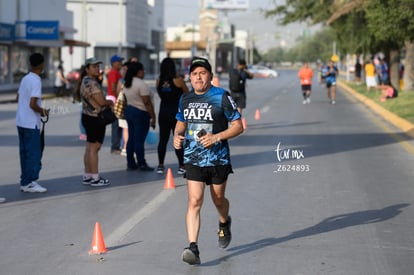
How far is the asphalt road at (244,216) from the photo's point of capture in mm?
7102

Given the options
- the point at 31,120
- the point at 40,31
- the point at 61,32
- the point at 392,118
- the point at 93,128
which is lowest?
the point at 392,118

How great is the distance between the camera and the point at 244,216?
930cm

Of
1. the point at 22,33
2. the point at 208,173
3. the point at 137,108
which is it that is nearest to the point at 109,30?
the point at 22,33

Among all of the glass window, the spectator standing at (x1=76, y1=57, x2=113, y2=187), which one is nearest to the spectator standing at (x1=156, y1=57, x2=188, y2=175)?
the spectator standing at (x1=76, y1=57, x2=113, y2=187)

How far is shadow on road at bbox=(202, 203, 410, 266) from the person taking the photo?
7.59m

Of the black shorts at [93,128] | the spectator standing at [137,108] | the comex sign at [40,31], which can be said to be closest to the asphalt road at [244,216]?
the spectator standing at [137,108]

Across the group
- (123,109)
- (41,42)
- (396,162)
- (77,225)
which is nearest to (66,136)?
(123,109)

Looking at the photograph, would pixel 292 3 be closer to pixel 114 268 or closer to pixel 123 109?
pixel 123 109

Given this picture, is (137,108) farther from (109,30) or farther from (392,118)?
(109,30)

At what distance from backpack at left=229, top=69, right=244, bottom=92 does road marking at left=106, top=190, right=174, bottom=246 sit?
10.6 metres

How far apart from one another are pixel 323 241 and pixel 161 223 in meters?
1.80

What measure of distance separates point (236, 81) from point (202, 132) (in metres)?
14.7

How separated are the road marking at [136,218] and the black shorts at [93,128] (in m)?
1.27

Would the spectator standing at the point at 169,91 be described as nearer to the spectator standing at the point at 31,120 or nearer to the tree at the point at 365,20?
the spectator standing at the point at 31,120
